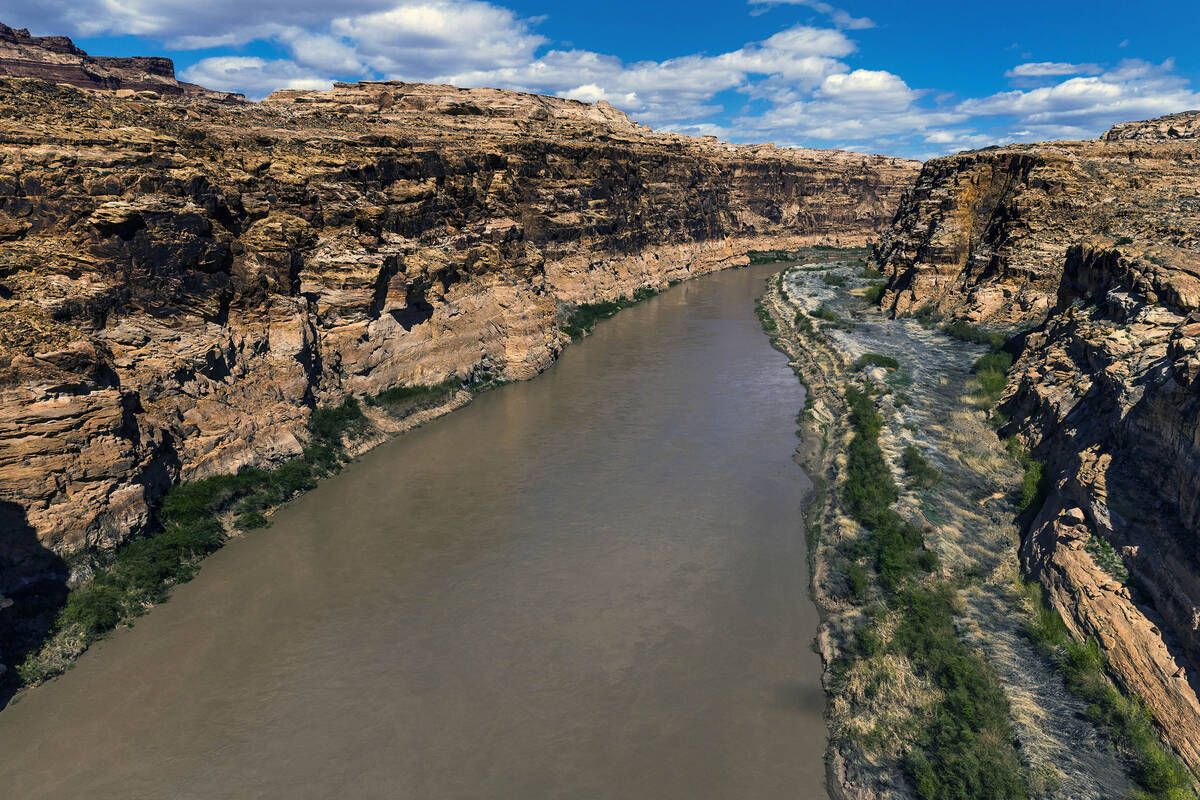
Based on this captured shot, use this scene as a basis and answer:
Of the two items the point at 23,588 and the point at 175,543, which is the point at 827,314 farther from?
the point at 23,588

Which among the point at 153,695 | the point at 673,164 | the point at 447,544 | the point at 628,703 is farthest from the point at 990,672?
the point at 673,164

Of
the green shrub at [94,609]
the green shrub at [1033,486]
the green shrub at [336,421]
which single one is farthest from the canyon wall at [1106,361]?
the green shrub at [336,421]

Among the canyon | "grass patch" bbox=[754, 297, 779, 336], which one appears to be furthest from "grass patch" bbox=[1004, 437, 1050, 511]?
"grass patch" bbox=[754, 297, 779, 336]

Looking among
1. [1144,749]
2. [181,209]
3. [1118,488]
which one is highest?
[181,209]

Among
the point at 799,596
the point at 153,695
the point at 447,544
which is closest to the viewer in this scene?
the point at 153,695

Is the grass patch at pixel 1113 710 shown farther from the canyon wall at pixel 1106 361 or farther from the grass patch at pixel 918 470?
the grass patch at pixel 918 470

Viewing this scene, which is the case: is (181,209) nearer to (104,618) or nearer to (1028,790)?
(104,618)
